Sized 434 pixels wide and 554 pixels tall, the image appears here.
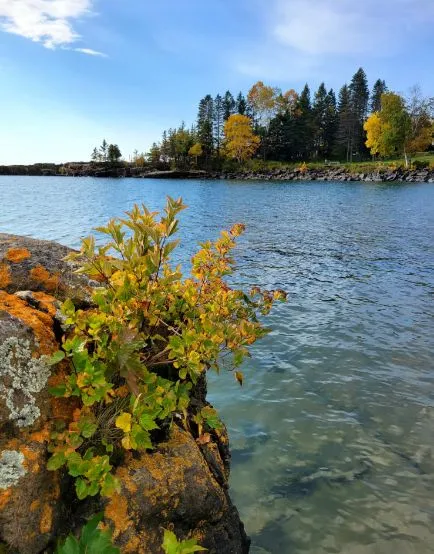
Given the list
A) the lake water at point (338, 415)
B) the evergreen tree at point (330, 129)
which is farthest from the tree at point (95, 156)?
the lake water at point (338, 415)

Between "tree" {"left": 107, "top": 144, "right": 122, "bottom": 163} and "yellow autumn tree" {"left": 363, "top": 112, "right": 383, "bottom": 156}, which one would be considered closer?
"yellow autumn tree" {"left": 363, "top": 112, "right": 383, "bottom": 156}

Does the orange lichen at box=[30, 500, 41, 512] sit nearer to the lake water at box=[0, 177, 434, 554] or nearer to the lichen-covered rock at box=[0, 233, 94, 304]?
the lichen-covered rock at box=[0, 233, 94, 304]

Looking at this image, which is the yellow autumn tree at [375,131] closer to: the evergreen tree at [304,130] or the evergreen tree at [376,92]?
the evergreen tree at [304,130]

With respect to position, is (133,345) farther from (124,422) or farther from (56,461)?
(56,461)

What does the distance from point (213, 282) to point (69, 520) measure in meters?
1.98

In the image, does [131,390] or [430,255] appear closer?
[131,390]

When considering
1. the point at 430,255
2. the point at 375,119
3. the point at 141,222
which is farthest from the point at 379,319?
the point at 375,119

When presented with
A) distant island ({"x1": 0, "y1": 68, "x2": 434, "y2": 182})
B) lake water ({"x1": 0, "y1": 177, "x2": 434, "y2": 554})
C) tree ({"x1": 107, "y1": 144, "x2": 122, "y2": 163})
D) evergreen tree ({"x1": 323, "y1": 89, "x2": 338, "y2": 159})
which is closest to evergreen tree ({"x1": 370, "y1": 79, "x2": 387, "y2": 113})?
distant island ({"x1": 0, "y1": 68, "x2": 434, "y2": 182})

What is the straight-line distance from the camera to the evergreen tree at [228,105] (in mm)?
121312

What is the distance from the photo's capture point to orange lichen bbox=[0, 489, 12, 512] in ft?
7.14

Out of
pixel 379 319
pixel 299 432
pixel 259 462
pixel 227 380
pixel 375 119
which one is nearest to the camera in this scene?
pixel 259 462

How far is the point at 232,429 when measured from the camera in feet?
18.3

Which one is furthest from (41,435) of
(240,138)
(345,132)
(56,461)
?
(345,132)

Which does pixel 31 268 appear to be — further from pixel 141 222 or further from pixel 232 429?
pixel 232 429
